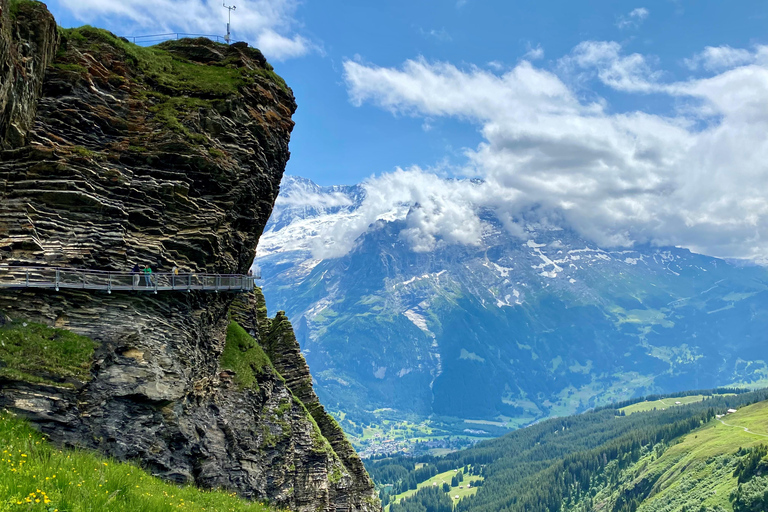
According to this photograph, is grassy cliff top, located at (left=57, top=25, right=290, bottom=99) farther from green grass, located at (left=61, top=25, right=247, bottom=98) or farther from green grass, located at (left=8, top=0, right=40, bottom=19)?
green grass, located at (left=8, top=0, right=40, bottom=19)

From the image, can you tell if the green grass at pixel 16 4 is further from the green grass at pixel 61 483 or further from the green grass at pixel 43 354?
the green grass at pixel 61 483

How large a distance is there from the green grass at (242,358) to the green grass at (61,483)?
20326 mm

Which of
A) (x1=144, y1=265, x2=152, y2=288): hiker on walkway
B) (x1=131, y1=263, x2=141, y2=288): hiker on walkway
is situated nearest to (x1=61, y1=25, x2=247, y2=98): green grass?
(x1=131, y1=263, x2=141, y2=288): hiker on walkway

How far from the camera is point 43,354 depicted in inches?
1075

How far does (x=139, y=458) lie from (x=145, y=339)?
6.86 m

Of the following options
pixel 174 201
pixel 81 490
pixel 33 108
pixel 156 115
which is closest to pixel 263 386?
pixel 174 201

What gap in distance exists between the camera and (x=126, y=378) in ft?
101

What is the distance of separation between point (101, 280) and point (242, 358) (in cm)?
1747

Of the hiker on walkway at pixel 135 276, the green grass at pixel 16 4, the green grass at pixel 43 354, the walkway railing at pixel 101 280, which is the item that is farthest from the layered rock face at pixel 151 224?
the hiker on walkway at pixel 135 276

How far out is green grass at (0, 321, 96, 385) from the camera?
26031 millimetres

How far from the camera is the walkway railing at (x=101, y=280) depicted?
2875cm

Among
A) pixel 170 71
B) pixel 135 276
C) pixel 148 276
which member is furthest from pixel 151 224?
pixel 170 71

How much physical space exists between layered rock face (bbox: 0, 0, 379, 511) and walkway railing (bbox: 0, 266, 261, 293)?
31.2 inches

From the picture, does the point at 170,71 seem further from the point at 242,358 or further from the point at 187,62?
the point at 242,358
